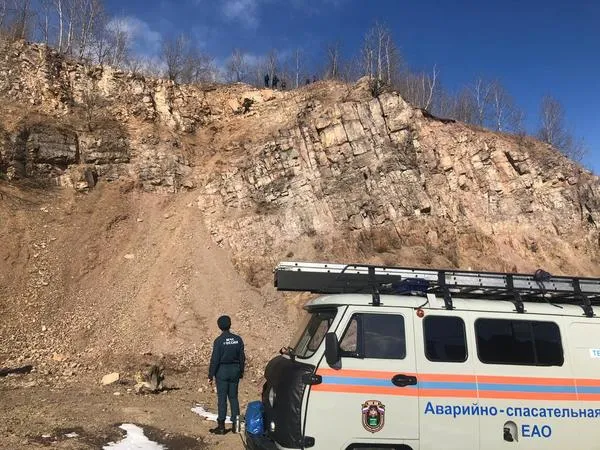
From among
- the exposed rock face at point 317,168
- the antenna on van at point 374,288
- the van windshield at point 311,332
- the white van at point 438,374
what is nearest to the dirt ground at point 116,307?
the exposed rock face at point 317,168

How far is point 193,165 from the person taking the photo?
22203 millimetres

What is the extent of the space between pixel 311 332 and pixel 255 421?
1.25m

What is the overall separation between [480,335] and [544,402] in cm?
102

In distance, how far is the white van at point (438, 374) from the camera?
5.42m

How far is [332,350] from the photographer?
216 inches

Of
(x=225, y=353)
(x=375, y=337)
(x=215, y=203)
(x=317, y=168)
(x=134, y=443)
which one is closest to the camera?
(x=375, y=337)

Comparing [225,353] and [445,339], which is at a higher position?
[445,339]

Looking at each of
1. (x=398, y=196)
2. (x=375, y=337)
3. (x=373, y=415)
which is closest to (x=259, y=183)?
(x=398, y=196)

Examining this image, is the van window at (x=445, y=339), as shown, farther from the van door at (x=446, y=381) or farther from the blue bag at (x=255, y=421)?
the blue bag at (x=255, y=421)

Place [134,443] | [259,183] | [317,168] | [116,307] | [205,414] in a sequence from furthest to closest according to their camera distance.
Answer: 1. [317,168]
2. [259,183]
3. [116,307]
4. [205,414]
5. [134,443]

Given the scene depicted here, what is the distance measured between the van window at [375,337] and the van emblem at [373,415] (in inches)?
20.0

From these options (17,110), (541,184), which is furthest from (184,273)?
(541,184)

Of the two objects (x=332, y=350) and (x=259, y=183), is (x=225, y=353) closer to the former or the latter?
(x=332, y=350)

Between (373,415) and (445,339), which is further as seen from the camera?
(445,339)
